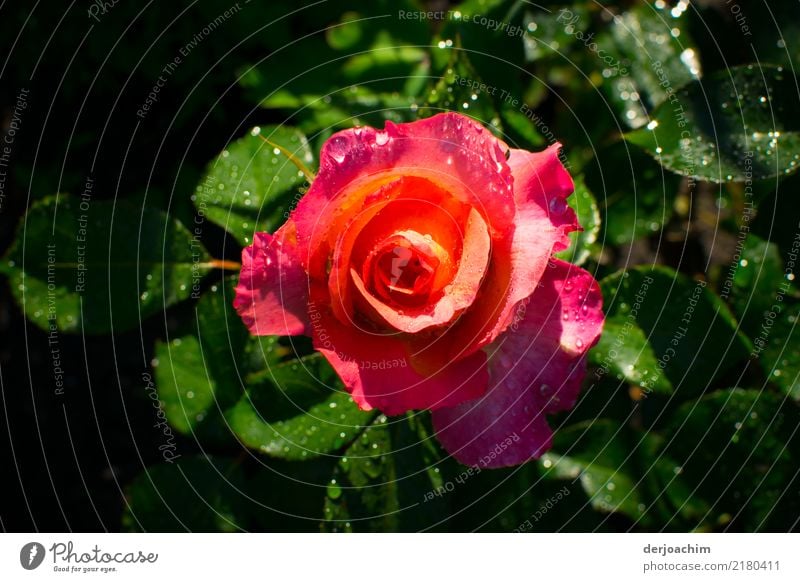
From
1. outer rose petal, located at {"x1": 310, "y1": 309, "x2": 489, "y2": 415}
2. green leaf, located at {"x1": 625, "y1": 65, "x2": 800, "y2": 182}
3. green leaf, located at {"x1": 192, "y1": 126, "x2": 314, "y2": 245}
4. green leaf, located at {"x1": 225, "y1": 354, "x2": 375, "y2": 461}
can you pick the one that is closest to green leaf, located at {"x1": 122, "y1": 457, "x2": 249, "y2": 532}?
green leaf, located at {"x1": 225, "y1": 354, "x2": 375, "y2": 461}

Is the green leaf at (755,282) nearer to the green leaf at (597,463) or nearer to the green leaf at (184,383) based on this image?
the green leaf at (597,463)

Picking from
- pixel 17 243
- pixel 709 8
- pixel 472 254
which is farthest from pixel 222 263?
pixel 709 8

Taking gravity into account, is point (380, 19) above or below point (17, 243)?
above

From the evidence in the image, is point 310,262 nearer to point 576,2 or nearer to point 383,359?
point 383,359

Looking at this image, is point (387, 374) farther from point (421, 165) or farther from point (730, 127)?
point (730, 127)

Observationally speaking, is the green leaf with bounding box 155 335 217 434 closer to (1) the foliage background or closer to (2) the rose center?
(1) the foliage background

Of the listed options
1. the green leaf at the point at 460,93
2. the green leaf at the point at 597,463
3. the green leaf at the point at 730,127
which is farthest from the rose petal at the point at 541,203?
the green leaf at the point at 597,463
